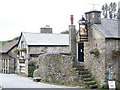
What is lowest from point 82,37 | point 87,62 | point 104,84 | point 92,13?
point 104,84

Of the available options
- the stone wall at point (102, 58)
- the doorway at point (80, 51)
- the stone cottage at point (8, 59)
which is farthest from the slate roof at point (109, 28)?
the stone cottage at point (8, 59)

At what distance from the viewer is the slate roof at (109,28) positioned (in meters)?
23.4

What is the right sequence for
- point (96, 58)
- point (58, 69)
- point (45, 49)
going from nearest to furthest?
point (96, 58) < point (58, 69) < point (45, 49)

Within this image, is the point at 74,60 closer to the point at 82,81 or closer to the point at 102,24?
the point at 82,81

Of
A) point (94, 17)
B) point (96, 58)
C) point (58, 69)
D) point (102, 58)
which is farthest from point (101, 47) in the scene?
point (58, 69)

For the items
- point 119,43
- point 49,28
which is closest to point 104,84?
point 119,43

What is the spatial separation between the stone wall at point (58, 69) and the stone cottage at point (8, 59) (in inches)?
597

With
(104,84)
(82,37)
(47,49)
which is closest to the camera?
(104,84)

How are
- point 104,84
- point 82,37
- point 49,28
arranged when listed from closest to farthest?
point 104,84
point 82,37
point 49,28

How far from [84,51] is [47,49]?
12722 mm

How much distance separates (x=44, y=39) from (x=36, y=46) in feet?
7.93

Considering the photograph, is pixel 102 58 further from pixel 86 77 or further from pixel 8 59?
pixel 8 59

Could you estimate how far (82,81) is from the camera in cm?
2400

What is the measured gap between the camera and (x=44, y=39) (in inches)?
1558
